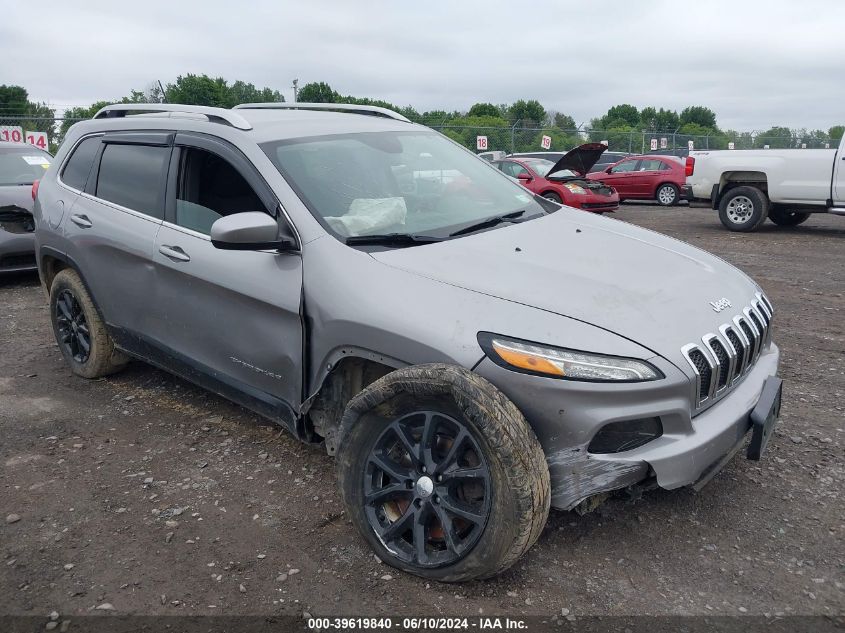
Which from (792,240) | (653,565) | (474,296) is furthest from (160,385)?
(792,240)

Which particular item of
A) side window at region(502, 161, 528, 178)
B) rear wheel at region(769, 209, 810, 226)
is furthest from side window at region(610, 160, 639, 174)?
rear wheel at region(769, 209, 810, 226)

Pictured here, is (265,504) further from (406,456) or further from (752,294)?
(752,294)

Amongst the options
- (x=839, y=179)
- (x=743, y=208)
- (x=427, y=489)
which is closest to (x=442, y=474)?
(x=427, y=489)

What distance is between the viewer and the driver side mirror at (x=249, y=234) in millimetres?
3029

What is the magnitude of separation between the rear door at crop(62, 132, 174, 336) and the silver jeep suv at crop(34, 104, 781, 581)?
2 centimetres

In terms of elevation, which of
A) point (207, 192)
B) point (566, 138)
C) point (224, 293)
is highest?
point (566, 138)

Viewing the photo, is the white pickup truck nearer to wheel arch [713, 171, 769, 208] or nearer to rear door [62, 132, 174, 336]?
wheel arch [713, 171, 769, 208]

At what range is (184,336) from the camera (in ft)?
12.4

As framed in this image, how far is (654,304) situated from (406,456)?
112 cm

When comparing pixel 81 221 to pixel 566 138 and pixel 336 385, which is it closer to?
pixel 336 385

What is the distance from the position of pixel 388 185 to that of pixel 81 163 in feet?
7.73

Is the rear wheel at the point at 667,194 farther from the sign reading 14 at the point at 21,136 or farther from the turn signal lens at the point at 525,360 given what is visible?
the turn signal lens at the point at 525,360

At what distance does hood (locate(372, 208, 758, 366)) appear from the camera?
2693 millimetres

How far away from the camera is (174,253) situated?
12.2 ft
